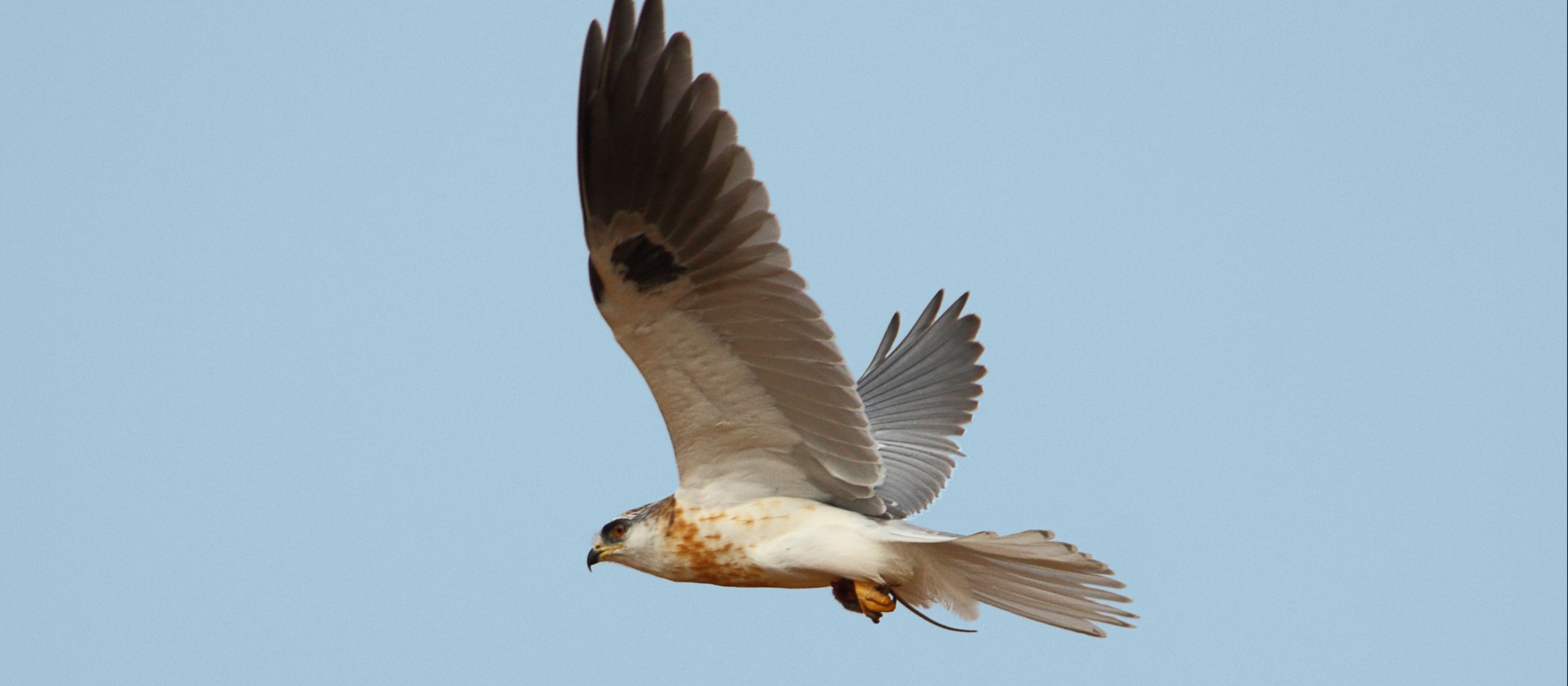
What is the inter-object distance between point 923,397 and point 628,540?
2.27 m

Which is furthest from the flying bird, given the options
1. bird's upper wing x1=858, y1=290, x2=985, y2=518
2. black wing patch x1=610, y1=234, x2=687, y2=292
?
bird's upper wing x1=858, y1=290, x2=985, y2=518

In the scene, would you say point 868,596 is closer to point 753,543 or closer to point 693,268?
point 753,543

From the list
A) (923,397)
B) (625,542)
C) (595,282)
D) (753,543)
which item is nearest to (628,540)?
(625,542)

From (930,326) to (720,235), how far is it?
10.4 ft

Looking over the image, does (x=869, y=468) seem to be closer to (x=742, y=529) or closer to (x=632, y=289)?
(x=742, y=529)

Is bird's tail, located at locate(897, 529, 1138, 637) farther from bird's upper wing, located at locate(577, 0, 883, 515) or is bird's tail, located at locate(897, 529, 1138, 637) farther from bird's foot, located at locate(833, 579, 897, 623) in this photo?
bird's upper wing, located at locate(577, 0, 883, 515)

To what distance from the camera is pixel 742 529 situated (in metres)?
6.31

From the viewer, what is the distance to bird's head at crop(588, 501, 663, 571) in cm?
650

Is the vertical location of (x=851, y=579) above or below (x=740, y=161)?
below

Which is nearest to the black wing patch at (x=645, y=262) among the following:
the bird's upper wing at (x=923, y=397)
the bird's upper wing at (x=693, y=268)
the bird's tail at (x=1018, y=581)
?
the bird's upper wing at (x=693, y=268)

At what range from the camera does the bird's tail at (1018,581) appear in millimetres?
5867

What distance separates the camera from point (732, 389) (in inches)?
237

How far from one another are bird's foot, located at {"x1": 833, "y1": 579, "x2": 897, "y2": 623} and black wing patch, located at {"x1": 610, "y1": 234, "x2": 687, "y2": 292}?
157cm

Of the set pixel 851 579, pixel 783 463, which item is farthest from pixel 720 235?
pixel 851 579
